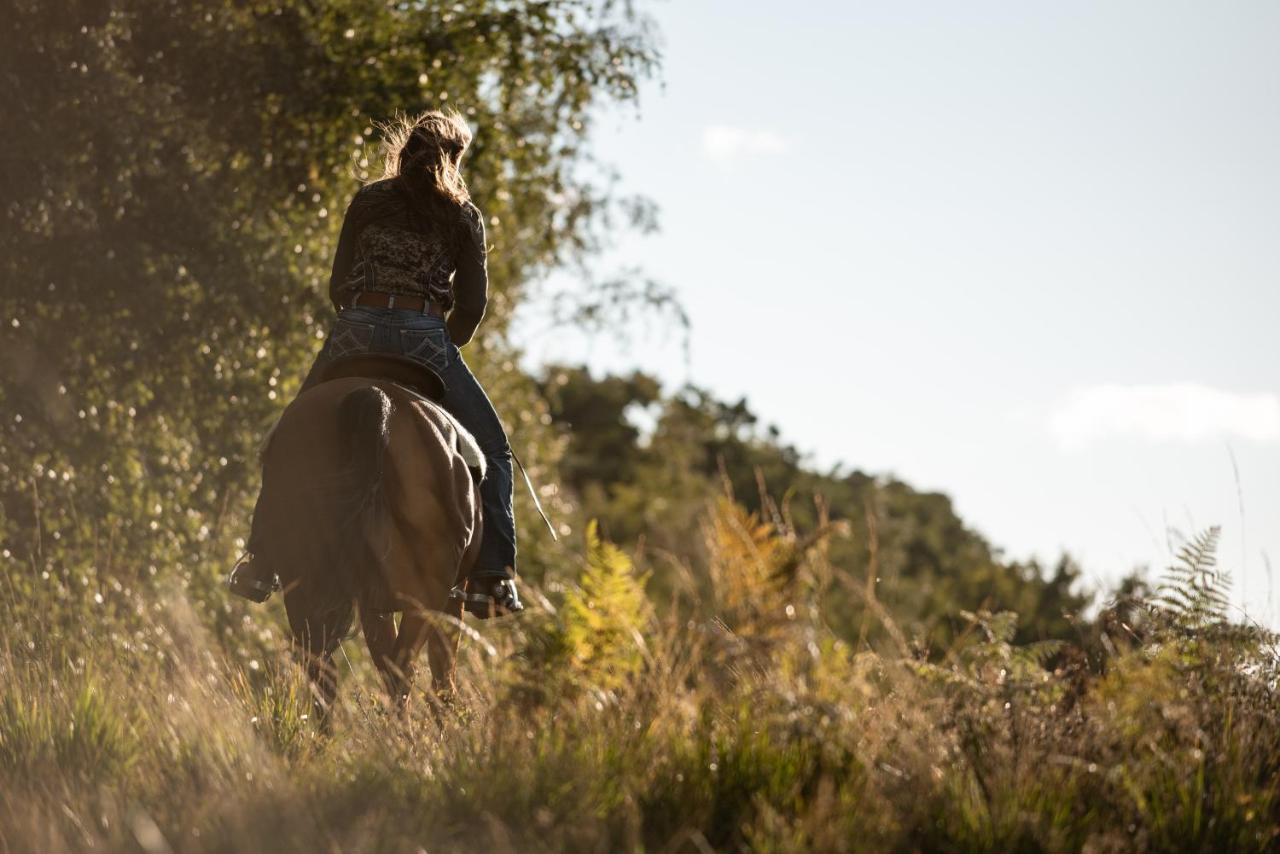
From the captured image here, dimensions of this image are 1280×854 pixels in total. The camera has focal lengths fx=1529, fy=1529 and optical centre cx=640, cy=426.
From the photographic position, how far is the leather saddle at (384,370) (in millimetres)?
6652

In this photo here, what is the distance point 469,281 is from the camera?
7.21m

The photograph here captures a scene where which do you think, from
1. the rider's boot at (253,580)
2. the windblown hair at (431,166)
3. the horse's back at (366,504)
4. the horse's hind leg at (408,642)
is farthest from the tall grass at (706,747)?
the windblown hair at (431,166)

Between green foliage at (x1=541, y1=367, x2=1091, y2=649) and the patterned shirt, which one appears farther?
green foliage at (x1=541, y1=367, x2=1091, y2=649)

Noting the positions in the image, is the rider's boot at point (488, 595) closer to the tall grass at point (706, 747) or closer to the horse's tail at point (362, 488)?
the horse's tail at point (362, 488)

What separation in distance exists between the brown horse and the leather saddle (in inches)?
3.9

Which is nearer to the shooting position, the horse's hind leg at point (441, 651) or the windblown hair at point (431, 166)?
the horse's hind leg at point (441, 651)

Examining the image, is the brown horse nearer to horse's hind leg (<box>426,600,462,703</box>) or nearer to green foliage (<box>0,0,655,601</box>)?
horse's hind leg (<box>426,600,462,703</box>)

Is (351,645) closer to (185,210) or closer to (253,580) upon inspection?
(185,210)

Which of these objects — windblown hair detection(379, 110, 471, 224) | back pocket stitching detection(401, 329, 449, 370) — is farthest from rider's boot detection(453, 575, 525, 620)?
windblown hair detection(379, 110, 471, 224)

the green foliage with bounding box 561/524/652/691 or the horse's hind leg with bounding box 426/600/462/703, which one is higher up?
the green foliage with bounding box 561/524/652/691

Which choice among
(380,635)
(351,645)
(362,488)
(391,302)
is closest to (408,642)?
(380,635)

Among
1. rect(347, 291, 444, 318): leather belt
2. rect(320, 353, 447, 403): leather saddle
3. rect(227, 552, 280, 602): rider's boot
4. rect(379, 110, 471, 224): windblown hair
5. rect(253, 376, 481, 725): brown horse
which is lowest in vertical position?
rect(227, 552, 280, 602): rider's boot

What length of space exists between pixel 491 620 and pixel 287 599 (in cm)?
89

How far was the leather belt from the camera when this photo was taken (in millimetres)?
6891
